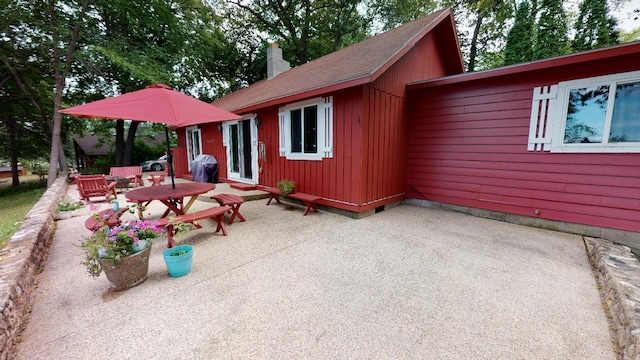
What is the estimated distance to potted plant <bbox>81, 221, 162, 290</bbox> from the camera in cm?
226

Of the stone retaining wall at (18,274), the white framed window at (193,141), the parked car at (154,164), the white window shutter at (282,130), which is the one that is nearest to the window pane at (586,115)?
the white window shutter at (282,130)

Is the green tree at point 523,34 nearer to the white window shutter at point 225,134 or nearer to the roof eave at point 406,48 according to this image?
the roof eave at point 406,48

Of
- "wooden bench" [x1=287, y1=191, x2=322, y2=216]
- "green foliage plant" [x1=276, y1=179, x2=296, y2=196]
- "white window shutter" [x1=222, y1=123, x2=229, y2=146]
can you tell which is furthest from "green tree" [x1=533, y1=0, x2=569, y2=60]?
"white window shutter" [x1=222, y1=123, x2=229, y2=146]

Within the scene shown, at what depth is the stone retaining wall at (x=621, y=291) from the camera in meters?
1.60

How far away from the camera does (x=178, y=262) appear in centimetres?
258

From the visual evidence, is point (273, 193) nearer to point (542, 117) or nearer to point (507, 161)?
point (507, 161)

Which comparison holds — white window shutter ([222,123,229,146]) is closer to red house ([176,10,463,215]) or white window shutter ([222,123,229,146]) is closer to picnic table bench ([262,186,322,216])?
red house ([176,10,463,215])

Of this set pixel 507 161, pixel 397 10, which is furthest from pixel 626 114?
pixel 397 10

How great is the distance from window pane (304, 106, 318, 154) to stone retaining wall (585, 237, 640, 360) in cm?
442

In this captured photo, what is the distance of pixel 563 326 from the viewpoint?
1.90 meters

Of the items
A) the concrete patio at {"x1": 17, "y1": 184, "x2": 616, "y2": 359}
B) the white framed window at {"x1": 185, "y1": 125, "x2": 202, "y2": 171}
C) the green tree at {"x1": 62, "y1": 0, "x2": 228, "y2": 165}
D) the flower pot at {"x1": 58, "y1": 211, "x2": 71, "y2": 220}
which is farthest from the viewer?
the white framed window at {"x1": 185, "y1": 125, "x2": 202, "y2": 171}

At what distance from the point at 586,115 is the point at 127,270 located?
257 inches

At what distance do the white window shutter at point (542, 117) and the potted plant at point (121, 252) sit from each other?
5.85 metres

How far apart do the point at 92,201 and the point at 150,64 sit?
247 inches
